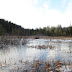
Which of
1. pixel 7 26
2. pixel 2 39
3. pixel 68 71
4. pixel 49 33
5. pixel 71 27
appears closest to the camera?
pixel 68 71

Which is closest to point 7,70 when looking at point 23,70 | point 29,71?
point 23,70

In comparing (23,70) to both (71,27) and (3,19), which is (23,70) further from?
(3,19)

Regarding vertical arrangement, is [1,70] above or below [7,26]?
below

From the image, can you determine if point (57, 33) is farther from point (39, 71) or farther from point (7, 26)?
point (39, 71)

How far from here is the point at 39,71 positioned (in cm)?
487

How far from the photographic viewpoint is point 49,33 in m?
71.7

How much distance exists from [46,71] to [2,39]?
13.1m

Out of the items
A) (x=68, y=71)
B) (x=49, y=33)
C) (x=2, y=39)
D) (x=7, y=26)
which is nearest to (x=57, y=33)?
(x=49, y=33)

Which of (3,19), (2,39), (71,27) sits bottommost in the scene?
(2,39)

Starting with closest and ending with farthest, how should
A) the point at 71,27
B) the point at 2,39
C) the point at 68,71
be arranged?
the point at 68,71 < the point at 2,39 < the point at 71,27

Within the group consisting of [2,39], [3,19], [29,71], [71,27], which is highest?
[3,19]

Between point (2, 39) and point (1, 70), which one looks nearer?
point (1, 70)

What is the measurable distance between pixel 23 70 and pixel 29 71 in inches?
14.6

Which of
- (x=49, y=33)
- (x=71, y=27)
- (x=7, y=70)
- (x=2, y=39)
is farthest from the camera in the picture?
(x=49, y=33)
